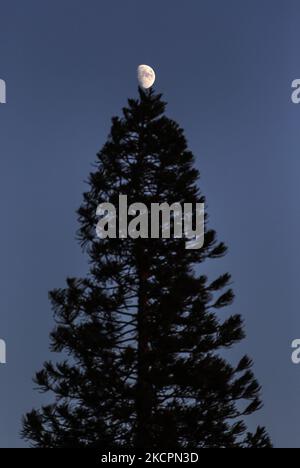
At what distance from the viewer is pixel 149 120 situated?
26.0 meters

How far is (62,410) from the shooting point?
74.2 ft

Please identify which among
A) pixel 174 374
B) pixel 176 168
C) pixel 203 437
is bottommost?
pixel 203 437

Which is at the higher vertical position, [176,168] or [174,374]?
[176,168]

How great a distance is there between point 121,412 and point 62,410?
1695mm

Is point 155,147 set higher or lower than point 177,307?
higher

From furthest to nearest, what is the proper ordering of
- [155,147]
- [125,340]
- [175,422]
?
1. [155,147]
2. [125,340]
3. [175,422]

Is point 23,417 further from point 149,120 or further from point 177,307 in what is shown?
point 149,120

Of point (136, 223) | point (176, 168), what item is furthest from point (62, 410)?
point (176, 168)

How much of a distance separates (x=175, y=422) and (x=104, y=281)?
15.0 ft

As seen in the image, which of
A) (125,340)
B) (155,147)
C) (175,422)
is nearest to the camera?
(175,422)

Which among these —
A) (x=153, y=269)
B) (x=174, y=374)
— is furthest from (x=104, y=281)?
(x=174, y=374)

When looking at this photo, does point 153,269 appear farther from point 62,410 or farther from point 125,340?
point 62,410

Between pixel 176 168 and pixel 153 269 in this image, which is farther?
pixel 176 168

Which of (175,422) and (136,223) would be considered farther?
(136,223)
